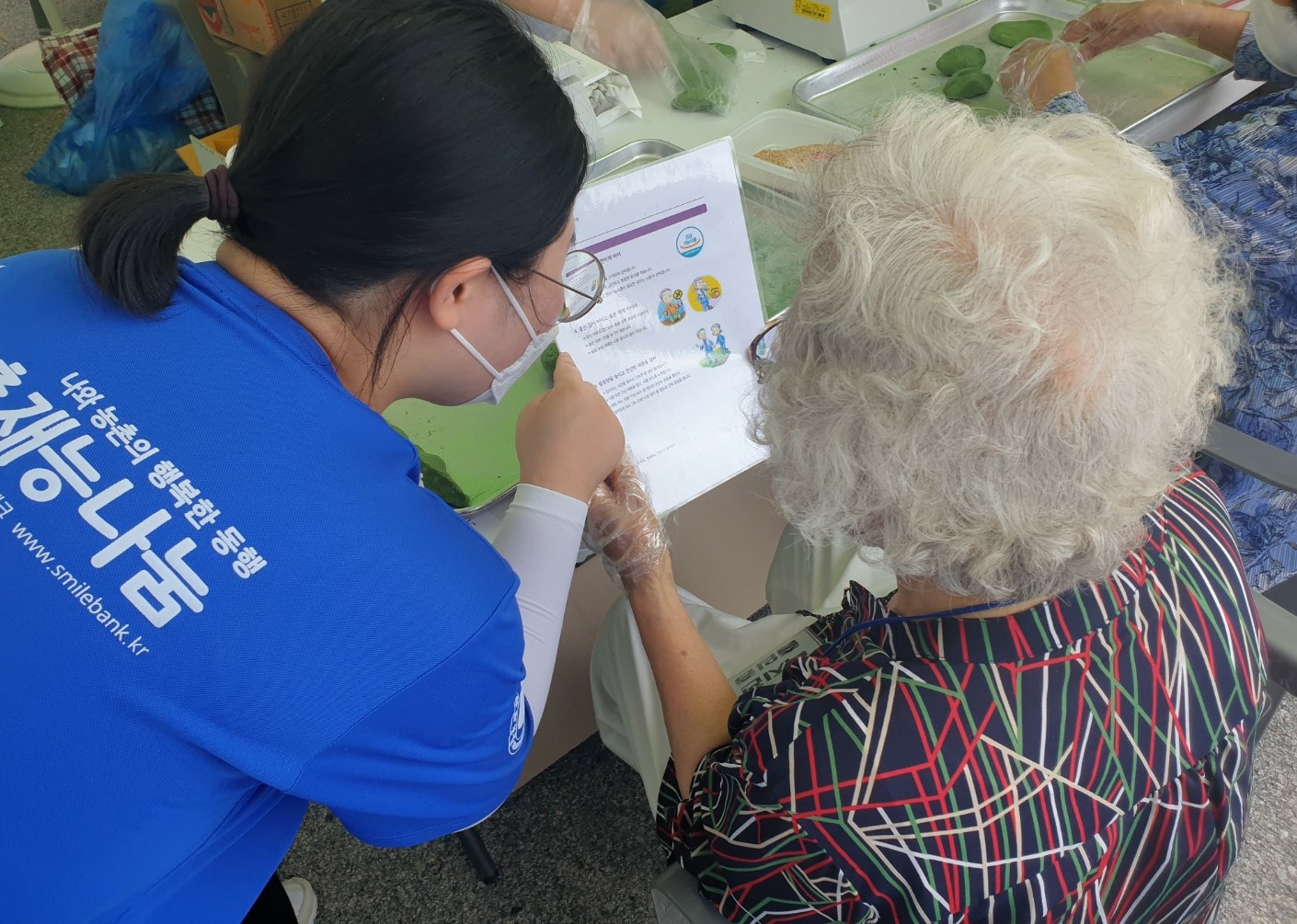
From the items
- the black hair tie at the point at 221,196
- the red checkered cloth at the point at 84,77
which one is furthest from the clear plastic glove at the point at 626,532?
the red checkered cloth at the point at 84,77

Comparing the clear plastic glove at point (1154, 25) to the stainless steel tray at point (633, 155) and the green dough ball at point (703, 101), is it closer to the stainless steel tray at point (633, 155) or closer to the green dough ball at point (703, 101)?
the green dough ball at point (703, 101)

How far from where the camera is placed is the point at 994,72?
5.88ft

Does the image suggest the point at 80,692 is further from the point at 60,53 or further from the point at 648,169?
the point at 60,53

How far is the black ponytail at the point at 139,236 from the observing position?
675mm

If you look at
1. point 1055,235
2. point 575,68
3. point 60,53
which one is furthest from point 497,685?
point 60,53

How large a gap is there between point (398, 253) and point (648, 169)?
0.49 m

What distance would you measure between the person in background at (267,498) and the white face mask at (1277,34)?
1.26 m

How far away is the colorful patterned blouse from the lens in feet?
2.17

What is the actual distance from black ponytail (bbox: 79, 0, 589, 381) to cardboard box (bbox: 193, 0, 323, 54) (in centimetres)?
150

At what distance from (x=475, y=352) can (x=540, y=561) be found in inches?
8.3

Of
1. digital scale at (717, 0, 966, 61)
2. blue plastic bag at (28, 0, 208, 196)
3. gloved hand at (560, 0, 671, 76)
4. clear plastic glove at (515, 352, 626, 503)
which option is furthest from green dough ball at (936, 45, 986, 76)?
blue plastic bag at (28, 0, 208, 196)

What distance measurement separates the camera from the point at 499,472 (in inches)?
43.2

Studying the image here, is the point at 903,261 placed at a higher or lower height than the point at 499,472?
higher

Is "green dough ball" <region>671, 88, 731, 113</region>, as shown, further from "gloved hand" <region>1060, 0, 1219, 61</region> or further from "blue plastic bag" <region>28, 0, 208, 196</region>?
"blue plastic bag" <region>28, 0, 208, 196</region>
